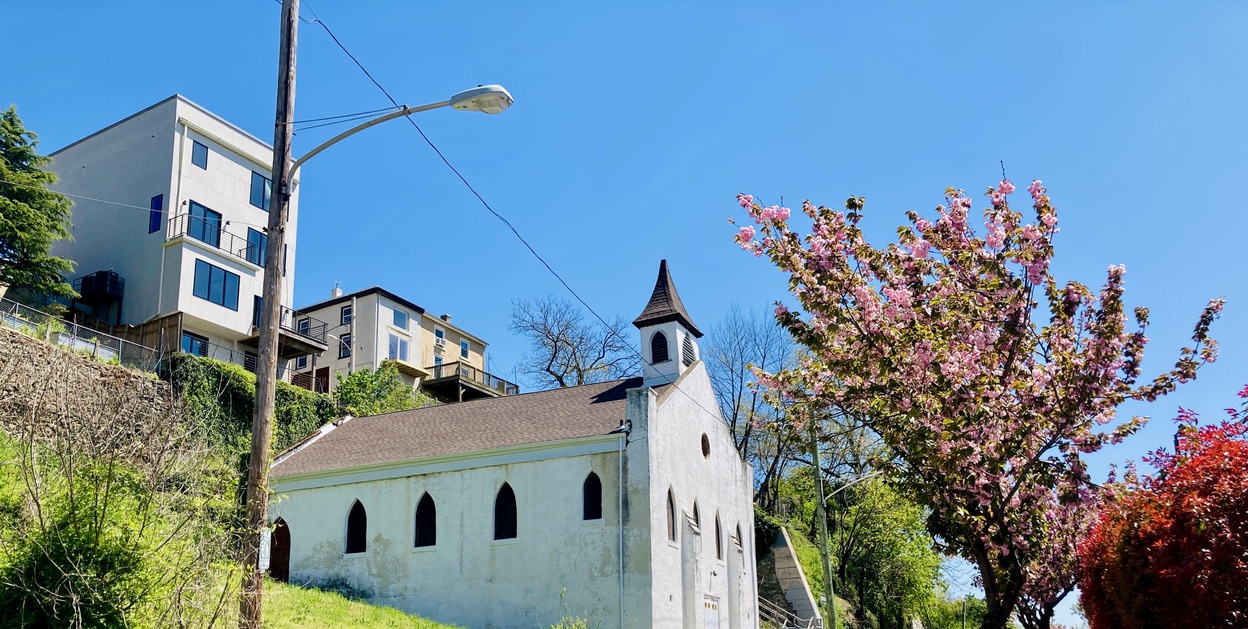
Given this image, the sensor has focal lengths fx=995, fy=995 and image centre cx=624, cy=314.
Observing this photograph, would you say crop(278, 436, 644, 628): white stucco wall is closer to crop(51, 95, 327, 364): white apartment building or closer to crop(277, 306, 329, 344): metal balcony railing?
crop(51, 95, 327, 364): white apartment building

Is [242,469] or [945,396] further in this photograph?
[242,469]

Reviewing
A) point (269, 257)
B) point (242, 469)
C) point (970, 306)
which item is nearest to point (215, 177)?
point (242, 469)

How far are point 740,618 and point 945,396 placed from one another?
23.1 meters

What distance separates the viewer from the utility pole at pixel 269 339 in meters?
10.5

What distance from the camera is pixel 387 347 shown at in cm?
5841

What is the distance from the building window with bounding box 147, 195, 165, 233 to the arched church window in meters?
21.6

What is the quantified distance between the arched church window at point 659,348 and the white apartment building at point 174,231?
53.0 ft

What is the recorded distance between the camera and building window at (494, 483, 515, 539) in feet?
97.8

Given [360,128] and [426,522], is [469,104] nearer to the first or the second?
[360,128]

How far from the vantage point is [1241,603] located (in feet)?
32.1

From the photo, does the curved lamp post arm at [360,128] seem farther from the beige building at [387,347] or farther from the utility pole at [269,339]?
the beige building at [387,347]

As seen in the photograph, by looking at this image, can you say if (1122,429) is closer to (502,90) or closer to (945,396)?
(945,396)

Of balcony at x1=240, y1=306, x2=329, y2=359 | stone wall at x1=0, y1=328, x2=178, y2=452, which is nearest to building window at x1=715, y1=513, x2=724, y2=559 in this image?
stone wall at x1=0, y1=328, x2=178, y2=452

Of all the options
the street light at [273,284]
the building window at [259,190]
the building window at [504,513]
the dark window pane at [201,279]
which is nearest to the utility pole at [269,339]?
the street light at [273,284]
